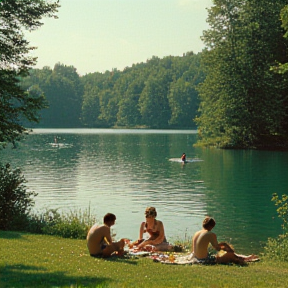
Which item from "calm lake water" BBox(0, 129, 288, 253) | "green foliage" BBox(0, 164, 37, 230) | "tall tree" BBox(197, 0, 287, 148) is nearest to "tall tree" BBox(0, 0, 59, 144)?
"green foliage" BBox(0, 164, 37, 230)

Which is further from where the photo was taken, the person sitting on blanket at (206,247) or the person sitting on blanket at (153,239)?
the person sitting on blanket at (153,239)

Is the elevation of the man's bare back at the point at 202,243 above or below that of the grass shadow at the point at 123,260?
above

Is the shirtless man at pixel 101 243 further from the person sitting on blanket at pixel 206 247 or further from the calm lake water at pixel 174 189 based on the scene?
the calm lake water at pixel 174 189

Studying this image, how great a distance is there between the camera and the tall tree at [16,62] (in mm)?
20109

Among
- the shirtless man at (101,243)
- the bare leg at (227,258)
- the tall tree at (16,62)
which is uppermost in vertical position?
the tall tree at (16,62)

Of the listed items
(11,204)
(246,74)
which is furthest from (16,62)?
(246,74)

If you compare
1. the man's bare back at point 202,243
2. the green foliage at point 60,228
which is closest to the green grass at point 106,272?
the man's bare back at point 202,243

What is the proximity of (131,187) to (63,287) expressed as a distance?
2814 cm

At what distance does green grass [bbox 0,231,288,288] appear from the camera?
31.2ft

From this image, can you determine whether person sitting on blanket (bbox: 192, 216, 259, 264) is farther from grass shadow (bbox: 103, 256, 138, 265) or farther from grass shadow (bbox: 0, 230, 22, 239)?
grass shadow (bbox: 0, 230, 22, 239)

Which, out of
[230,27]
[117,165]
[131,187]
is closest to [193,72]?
[230,27]

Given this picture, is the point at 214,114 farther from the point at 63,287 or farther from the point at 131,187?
the point at 63,287

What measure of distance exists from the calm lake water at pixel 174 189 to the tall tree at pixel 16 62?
632cm

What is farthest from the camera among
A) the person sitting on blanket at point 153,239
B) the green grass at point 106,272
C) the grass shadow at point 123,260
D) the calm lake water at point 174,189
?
the calm lake water at point 174,189
